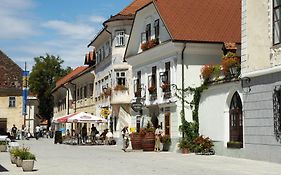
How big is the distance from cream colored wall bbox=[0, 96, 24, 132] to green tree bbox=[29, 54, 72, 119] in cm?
610

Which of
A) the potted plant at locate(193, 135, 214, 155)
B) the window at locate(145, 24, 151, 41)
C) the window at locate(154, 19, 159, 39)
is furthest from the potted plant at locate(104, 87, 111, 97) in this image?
the potted plant at locate(193, 135, 214, 155)

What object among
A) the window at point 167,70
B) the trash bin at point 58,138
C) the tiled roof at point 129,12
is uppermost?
the tiled roof at point 129,12

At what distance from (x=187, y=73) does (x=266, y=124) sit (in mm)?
9331

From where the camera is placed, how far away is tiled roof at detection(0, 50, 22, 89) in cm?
7539

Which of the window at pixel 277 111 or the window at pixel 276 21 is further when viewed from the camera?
the window at pixel 276 21

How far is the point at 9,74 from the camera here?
249ft

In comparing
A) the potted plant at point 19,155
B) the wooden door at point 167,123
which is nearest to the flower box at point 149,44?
the wooden door at point 167,123

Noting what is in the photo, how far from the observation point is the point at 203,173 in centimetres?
1691

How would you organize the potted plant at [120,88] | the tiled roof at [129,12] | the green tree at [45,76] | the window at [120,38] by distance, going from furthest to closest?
1. the green tree at [45,76]
2. the window at [120,38]
3. the tiled roof at [129,12]
4. the potted plant at [120,88]

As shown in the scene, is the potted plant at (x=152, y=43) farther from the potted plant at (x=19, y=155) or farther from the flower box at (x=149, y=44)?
the potted plant at (x=19, y=155)

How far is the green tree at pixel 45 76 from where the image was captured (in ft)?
271

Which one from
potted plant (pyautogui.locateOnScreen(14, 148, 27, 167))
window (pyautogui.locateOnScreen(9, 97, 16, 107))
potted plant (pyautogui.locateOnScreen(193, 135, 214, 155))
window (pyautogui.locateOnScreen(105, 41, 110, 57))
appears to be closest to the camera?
potted plant (pyautogui.locateOnScreen(14, 148, 27, 167))

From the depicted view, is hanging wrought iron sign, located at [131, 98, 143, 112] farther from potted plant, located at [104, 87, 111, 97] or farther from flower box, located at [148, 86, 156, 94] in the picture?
potted plant, located at [104, 87, 111, 97]

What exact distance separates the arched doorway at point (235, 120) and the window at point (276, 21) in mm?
3666
